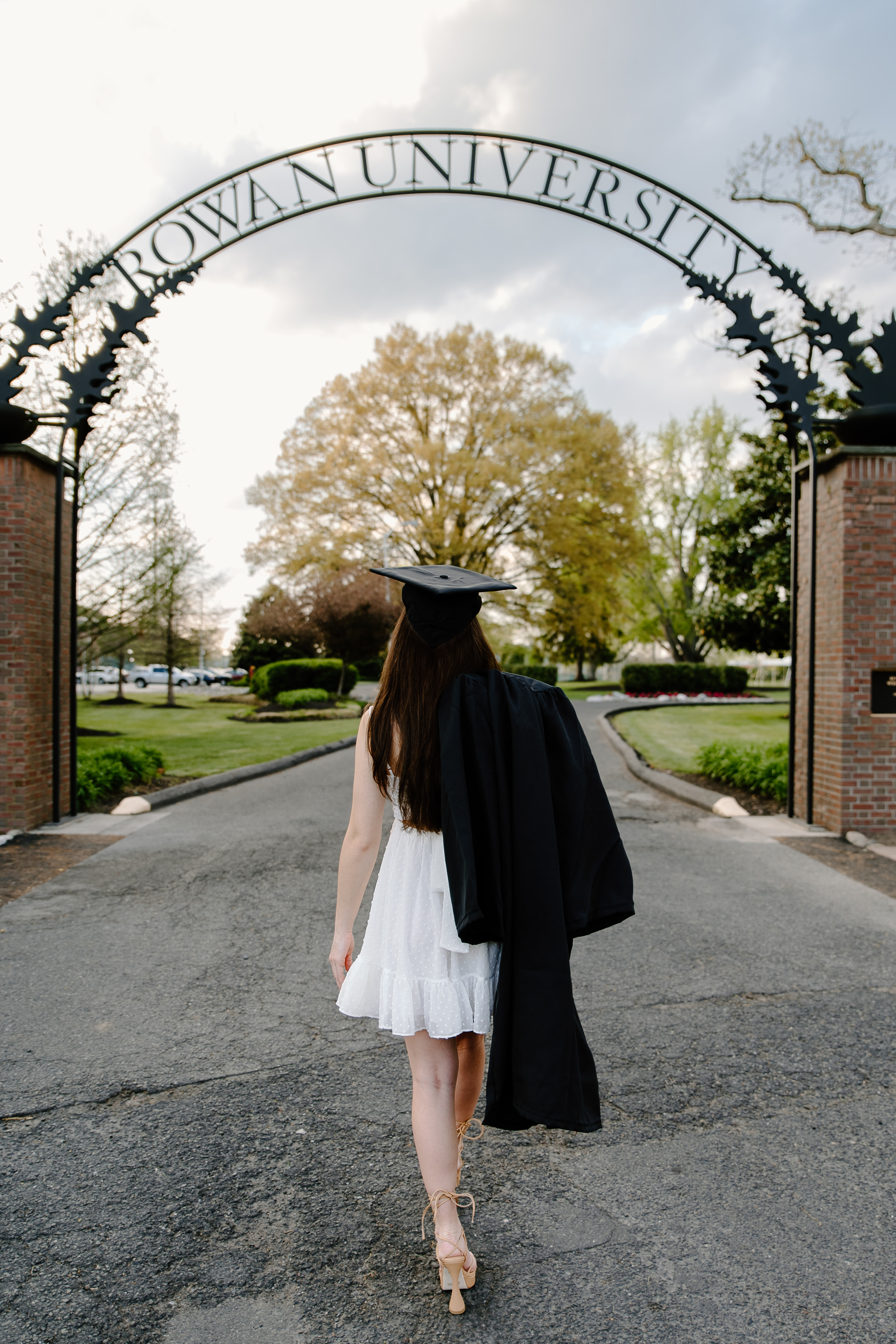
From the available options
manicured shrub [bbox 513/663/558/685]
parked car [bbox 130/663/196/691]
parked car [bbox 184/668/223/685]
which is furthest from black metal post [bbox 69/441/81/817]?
parked car [bbox 130/663/196/691]

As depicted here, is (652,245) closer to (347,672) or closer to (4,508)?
(4,508)

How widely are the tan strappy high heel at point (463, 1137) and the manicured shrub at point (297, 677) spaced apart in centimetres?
2509

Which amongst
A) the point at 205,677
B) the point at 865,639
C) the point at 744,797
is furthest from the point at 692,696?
the point at 205,677

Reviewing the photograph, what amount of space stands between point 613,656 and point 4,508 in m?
45.4

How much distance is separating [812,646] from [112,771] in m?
7.63

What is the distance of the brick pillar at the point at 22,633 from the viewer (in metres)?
7.24

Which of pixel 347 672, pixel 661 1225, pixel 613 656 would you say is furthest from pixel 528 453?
pixel 613 656

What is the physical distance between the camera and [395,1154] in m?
2.63

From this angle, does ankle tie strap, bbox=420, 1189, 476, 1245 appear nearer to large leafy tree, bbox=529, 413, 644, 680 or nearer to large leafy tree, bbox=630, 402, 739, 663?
large leafy tree, bbox=529, 413, 644, 680

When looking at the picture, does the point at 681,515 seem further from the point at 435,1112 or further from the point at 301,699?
the point at 435,1112

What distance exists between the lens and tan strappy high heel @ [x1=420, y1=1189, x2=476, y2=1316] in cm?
198

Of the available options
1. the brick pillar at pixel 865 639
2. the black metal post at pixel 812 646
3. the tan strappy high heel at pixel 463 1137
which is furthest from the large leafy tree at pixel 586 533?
the tan strappy high heel at pixel 463 1137

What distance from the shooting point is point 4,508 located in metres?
7.27

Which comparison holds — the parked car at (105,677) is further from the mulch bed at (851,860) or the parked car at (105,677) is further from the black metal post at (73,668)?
the mulch bed at (851,860)
